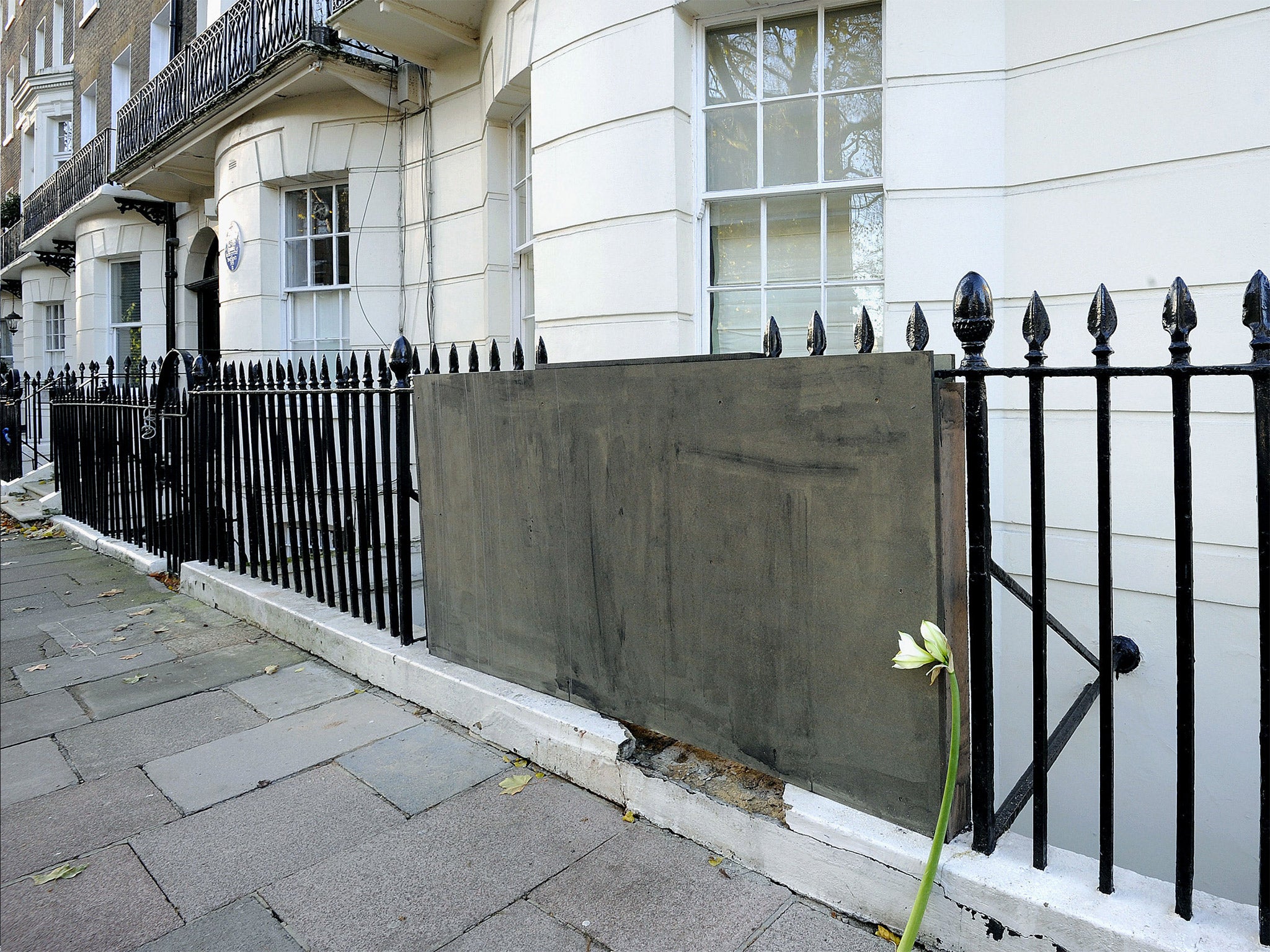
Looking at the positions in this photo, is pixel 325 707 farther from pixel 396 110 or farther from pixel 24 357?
pixel 24 357

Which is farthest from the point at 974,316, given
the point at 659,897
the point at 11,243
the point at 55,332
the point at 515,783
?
the point at 11,243

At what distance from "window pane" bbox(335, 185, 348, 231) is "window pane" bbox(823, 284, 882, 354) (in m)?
6.12

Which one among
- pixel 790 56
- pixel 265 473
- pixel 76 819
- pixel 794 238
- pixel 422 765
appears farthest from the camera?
pixel 794 238

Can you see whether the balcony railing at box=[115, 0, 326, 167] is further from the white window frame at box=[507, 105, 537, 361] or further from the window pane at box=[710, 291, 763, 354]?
the window pane at box=[710, 291, 763, 354]

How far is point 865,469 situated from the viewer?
2.10 meters

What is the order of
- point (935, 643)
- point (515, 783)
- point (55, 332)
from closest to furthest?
1. point (935, 643)
2. point (515, 783)
3. point (55, 332)

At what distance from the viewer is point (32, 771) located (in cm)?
302

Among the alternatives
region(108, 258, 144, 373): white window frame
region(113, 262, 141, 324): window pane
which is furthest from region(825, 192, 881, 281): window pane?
region(113, 262, 141, 324): window pane


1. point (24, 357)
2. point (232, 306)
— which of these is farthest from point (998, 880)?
point (24, 357)

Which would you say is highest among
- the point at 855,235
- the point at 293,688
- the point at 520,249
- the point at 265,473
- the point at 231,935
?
the point at 520,249

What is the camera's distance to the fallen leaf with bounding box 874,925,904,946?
6.61 ft

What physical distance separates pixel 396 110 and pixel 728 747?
7.77 m

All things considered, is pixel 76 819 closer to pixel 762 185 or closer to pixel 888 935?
pixel 888 935

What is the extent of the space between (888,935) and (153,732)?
2.93 m
